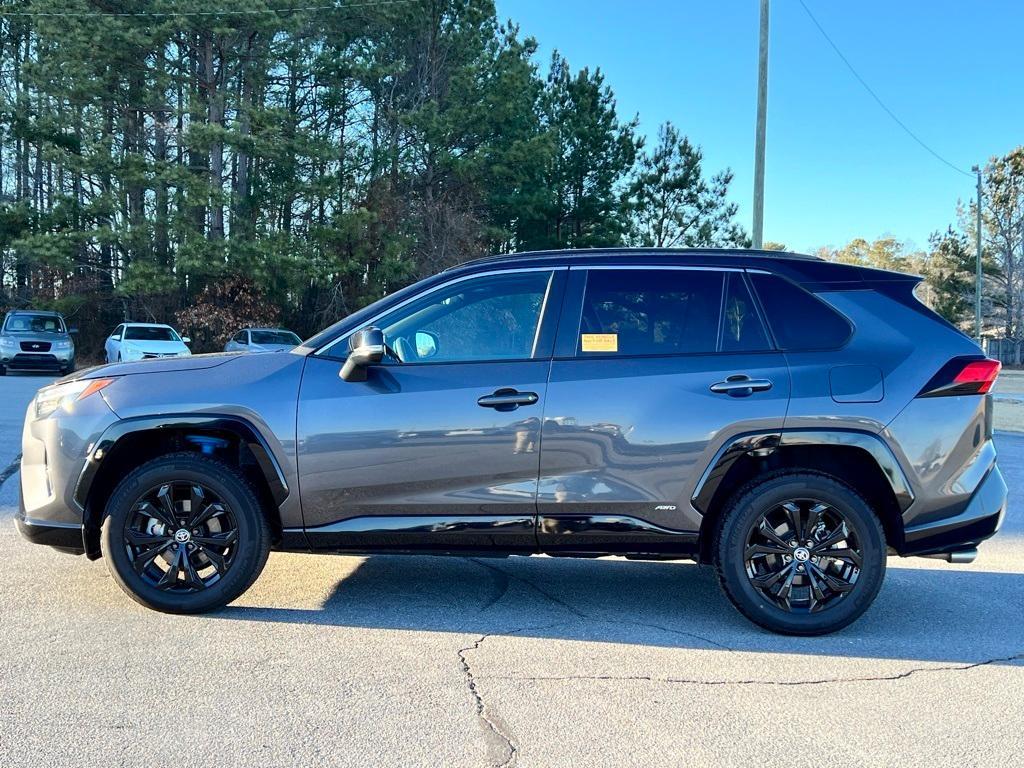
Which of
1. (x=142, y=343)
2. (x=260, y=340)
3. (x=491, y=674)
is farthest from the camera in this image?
(x=260, y=340)

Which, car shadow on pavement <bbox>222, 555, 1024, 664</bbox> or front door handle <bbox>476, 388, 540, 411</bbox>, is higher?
front door handle <bbox>476, 388, 540, 411</bbox>

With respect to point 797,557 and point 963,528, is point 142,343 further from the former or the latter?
point 963,528

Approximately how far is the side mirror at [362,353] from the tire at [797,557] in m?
1.92

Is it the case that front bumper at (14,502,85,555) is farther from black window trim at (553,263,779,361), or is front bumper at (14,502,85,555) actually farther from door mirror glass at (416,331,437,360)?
black window trim at (553,263,779,361)

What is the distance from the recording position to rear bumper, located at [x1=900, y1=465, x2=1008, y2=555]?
4305mm

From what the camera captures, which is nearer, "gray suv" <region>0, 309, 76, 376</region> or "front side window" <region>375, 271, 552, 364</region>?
"front side window" <region>375, 271, 552, 364</region>

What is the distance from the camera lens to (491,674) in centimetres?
375

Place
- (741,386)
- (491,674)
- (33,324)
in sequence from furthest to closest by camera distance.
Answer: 1. (33,324)
2. (741,386)
3. (491,674)

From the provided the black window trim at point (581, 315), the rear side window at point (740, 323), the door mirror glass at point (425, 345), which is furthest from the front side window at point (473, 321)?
the rear side window at point (740, 323)

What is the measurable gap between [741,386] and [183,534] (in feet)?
9.52

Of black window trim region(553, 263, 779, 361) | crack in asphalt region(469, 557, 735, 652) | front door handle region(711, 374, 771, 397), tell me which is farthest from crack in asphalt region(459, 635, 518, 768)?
front door handle region(711, 374, 771, 397)

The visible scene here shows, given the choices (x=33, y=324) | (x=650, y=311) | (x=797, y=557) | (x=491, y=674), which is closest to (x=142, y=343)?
(x=33, y=324)

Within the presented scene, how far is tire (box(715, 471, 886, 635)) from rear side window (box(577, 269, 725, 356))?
2.70 ft

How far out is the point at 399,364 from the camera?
440 centimetres
